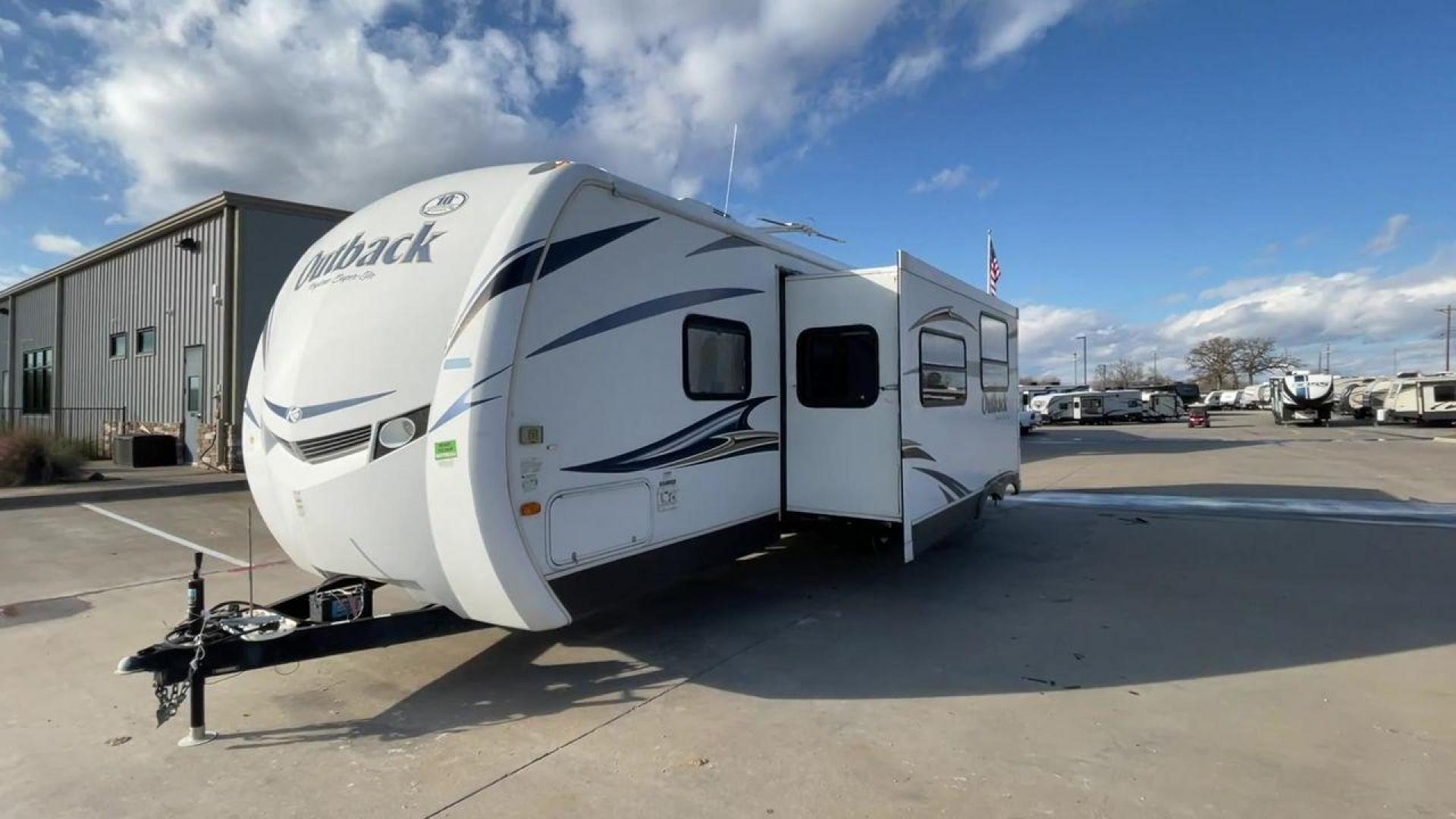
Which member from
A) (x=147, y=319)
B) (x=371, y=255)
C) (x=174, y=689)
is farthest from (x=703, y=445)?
(x=147, y=319)

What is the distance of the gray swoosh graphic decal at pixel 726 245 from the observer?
509cm

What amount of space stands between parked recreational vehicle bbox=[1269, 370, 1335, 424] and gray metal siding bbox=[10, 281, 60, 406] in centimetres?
4845

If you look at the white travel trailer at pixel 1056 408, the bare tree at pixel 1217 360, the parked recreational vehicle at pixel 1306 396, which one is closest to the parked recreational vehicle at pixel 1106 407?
the white travel trailer at pixel 1056 408

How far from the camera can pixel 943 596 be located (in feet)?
21.0

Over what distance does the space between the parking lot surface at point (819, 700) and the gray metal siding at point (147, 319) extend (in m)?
10.3

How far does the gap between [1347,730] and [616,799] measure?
358cm

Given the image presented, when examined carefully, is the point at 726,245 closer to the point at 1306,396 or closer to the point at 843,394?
the point at 843,394

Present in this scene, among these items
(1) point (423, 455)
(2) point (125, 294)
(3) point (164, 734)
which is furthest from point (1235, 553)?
(2) point (125, 294)

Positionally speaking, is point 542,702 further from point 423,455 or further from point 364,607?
point 423,455

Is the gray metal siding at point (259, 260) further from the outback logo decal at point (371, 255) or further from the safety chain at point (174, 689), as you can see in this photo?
the safety chain at point (174, 689)

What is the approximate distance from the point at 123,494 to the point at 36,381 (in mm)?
18028

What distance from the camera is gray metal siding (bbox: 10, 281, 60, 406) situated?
23469mm

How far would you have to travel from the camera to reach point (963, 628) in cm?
555

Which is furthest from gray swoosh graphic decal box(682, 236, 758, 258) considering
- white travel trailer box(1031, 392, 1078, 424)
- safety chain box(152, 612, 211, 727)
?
white travel trailer box(1031, 392, 1078, 424)
